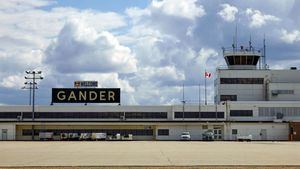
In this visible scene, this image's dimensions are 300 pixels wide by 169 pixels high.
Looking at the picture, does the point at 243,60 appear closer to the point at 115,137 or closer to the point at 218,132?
the point at 218,132

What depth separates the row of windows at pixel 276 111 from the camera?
109 meters

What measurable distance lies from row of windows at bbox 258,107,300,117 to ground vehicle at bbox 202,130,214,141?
404 inches

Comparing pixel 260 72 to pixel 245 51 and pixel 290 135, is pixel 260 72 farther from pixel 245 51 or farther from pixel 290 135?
pixel 290 135

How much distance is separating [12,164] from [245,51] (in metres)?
86.9

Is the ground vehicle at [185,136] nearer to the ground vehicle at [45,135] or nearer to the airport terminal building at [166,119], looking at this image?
the airport terminal building at [166,119]

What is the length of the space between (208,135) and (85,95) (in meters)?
24.4

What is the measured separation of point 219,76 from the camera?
11719 centimetres

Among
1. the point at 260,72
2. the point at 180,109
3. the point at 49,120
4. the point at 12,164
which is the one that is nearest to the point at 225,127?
the point at 180,109

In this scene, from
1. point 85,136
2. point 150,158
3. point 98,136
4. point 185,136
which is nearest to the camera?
point 150,158

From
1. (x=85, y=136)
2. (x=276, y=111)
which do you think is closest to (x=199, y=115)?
(x=276, y=111)

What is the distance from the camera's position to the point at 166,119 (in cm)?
11131

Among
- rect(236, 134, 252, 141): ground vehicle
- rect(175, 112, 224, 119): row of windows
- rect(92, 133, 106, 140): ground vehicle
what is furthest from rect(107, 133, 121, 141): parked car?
rect(236, 134, 252, 141): ground vehicle

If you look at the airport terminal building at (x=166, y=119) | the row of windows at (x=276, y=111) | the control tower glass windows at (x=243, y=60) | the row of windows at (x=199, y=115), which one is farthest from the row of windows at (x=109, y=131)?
the control tower glass windows at (x=243, y=60)

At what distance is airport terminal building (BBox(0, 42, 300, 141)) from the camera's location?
106938 millimetres
